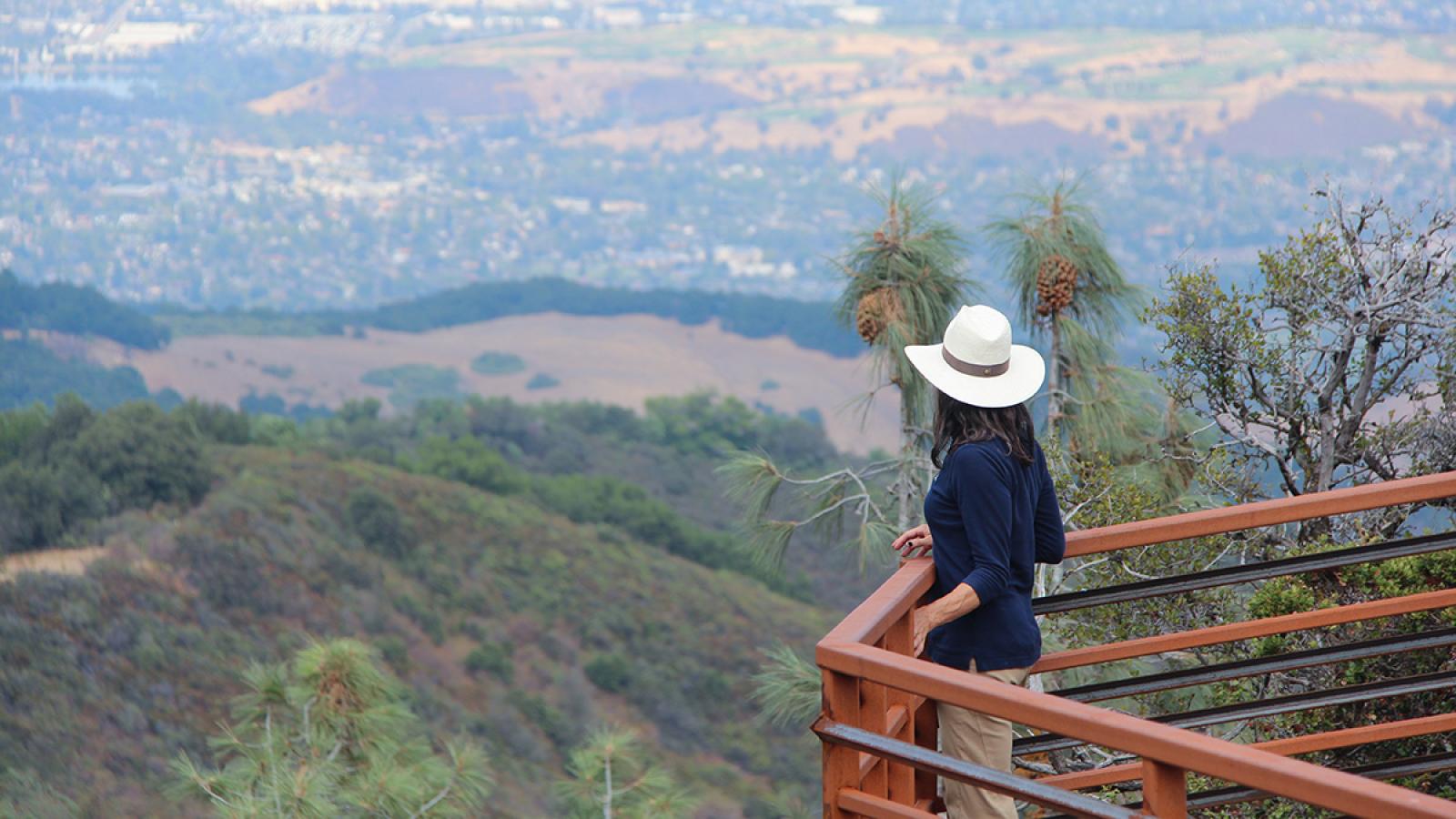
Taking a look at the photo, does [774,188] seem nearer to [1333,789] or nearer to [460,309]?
[460,309]

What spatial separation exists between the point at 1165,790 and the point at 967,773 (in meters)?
0.26

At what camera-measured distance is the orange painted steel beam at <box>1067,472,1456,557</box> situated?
8.15 feet

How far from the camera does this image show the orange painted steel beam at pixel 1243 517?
2.48 meters

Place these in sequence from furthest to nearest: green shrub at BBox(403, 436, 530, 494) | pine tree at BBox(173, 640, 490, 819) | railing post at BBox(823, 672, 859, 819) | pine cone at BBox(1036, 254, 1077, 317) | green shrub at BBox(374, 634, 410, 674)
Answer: green shrub at BBox(403, 436, 530, 494)
green shrub at BBox(374, 634, 410, 674)
pine cone at BBox(1036, 254, 1077, 317)
pine tree at BBox(173, 640, 490, 819)
railing post at BBox(823, 672, 859, 819)

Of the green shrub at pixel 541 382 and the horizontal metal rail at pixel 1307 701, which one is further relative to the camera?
the green shrub at pixel 541 382

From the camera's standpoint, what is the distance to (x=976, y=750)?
2.33 meters

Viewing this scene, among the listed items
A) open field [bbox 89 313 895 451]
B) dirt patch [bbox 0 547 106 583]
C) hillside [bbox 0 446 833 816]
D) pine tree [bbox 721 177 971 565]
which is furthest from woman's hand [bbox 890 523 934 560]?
open field [bbox 89 313 895 451]

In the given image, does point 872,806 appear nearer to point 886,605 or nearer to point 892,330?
point 886,605

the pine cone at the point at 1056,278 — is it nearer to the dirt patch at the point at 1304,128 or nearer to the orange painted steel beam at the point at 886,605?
the orange painted steel beam at the point at 886,605

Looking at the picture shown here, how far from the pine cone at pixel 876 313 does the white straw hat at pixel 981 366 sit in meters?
3.19

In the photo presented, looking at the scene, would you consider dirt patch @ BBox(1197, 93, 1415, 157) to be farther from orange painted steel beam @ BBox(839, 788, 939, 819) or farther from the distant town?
orange painted steel beam @ BBox(839, 788, 939, 819)

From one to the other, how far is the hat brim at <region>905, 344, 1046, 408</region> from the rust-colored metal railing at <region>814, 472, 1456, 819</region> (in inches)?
11.7

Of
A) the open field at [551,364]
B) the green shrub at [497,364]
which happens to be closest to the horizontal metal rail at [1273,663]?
the open field at [551,364]

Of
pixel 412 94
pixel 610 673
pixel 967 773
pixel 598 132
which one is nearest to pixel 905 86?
pixel 598 132
